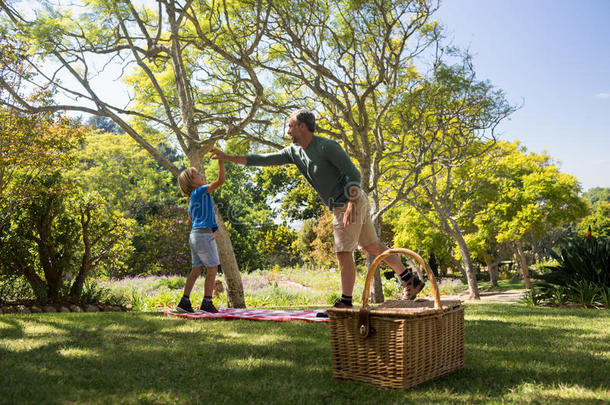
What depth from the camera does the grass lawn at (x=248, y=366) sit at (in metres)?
2.20

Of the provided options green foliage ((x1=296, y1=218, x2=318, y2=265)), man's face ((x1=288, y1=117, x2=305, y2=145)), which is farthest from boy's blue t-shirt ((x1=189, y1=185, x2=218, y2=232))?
green foliage ((x1=296, y1=218, x2=318, y2=265))

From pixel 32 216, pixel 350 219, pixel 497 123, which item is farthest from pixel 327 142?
pixel 497 123

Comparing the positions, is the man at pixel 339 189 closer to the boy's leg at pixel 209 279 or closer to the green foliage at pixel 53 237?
the boy's leg at pixel 209 279

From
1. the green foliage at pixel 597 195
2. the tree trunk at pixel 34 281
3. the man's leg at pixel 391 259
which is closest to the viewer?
the man's leg at pixel 391 259

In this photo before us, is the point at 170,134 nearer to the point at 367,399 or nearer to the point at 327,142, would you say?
the point at 327,142

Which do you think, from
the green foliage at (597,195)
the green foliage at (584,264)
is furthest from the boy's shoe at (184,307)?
the green foliage at (597,195)

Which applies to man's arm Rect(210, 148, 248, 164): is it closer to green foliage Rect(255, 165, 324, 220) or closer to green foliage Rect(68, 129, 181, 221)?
green foliage Rect(68, 129, 181, 221)

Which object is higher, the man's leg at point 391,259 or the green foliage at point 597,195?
the green foliage at point 597,195

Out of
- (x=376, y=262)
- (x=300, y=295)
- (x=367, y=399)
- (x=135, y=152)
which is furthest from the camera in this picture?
(x=135, y=152)

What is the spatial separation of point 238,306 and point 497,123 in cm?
746

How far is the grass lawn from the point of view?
2199mm

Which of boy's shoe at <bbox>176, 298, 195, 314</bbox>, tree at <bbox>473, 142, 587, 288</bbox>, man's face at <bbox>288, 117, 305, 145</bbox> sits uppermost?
tree at <bbox>473, 142, 587, 288</bbox>

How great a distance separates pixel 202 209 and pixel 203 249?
0.47 metres

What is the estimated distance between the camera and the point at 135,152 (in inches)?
1209
